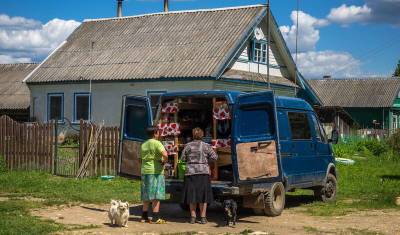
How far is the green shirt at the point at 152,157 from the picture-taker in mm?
10859

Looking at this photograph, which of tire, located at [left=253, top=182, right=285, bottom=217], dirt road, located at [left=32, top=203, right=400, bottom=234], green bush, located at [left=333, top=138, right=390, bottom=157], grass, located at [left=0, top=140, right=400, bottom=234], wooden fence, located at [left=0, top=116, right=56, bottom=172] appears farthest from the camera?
green bush, located at [left=333, top=138, right=390, bottom=157]

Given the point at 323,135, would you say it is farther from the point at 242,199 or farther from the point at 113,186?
the point at 113,186

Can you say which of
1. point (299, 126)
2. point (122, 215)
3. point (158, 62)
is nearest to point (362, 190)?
point (299, 126)

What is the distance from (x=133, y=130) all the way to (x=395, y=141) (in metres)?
14.3

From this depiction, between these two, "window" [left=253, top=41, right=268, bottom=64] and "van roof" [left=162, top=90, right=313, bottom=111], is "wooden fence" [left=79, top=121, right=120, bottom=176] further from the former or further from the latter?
"window" [left=253, top=41, right=268, bottom=64]

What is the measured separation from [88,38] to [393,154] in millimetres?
16107

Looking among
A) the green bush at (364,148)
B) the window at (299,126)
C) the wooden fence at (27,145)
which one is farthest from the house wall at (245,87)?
the window at (299,126)

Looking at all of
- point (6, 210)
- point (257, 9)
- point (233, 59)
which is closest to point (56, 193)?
point (6, 210)

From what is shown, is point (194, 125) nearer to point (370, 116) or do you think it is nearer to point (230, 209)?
point (230, 209)

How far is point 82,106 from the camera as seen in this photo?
30.3m

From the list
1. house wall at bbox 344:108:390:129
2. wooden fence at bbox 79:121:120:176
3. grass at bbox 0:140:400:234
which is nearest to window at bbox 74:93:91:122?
grass at bbox 0:140:400:234

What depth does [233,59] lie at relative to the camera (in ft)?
89.7

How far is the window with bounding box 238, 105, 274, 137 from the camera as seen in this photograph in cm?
1088

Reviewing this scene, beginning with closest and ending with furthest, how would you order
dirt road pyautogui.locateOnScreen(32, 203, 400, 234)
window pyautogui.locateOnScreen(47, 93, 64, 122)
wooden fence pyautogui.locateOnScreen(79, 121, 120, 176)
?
1. dirt road pyautogui.locateOnScreen(32, 203, 400, 234)
2. wooden fence pyautogui.locateOnScreen(79, 121, 120, 176)
3. window pyautogui.locateOnScreen(47, 93, 64, 122)
